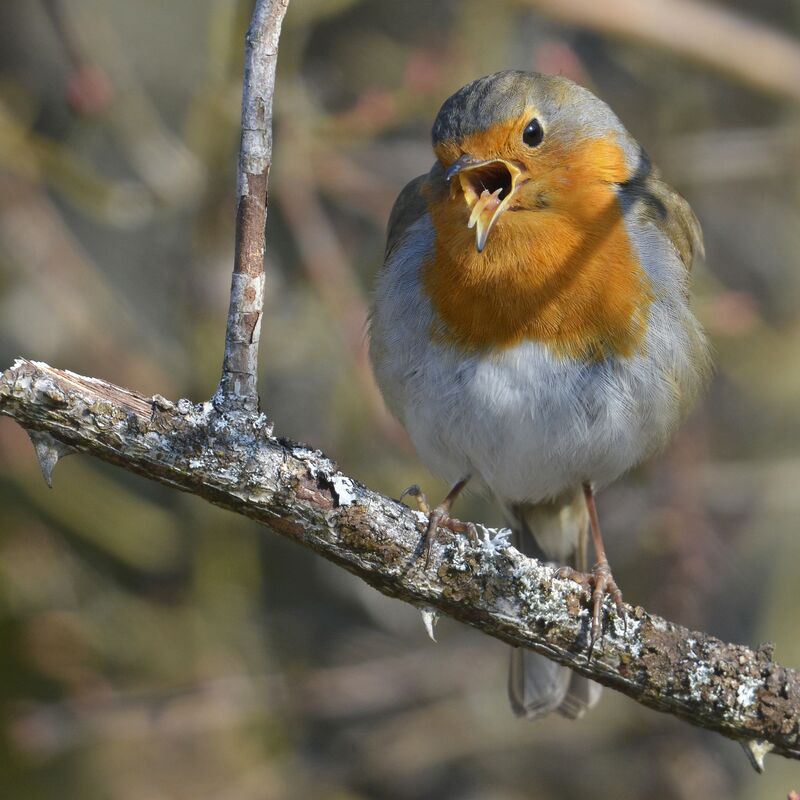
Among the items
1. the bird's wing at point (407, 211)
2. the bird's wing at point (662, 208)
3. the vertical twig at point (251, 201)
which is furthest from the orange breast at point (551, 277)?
the vertical twig at point (251, 201)

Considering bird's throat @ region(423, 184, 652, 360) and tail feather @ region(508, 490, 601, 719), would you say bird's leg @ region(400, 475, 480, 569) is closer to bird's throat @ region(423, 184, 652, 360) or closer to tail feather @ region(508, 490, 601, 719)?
bird's throat @ region(423, 184, 652, 360)

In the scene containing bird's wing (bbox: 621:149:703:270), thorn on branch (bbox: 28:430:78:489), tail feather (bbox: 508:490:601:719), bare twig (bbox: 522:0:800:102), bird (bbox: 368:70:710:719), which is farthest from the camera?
bare twig (bbox: 522:0:800:102)

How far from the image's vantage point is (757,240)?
5.98 m

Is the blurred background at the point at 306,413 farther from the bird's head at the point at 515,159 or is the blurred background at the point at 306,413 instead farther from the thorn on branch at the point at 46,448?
the thorn on branch at the point at 46,448

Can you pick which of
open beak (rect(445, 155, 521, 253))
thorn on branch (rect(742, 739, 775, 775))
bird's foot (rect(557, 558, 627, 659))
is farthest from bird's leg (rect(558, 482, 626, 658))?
open beak (rect(445, 155, 521, 253))

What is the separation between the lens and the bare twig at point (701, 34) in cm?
506

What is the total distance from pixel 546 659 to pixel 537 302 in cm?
115

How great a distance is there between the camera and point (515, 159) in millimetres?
A: 3170

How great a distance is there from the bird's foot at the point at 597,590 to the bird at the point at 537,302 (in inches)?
0.7

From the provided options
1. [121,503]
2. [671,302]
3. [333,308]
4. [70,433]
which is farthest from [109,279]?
[70,433]

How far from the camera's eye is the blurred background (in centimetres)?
465

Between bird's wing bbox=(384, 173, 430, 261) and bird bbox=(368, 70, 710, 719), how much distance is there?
40 millimetres

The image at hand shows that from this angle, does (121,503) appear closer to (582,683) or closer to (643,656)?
(582,683)

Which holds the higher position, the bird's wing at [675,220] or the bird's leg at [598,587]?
the bird's wing at [675,220]
